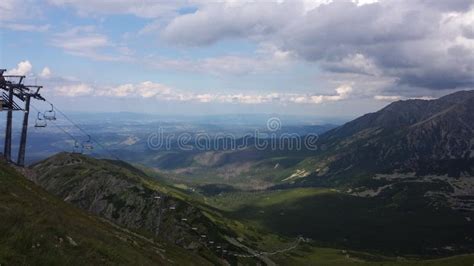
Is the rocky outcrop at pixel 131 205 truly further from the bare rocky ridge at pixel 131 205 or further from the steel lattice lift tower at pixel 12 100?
the steel lattice lift tower at pixel 12 100

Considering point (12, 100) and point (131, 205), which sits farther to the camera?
point (131, 205)

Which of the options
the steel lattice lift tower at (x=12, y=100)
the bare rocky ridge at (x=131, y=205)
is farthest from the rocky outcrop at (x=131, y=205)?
the steel lattice lift tower at (x=12, y=100)

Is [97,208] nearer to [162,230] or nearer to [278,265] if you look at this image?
[162,230]

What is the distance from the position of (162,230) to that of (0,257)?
152 m

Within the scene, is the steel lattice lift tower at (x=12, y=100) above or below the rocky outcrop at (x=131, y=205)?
above

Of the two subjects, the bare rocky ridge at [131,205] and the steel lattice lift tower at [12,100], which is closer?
the steel lattice lift tower at [12,100]

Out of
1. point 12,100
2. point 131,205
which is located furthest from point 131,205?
point 12,100

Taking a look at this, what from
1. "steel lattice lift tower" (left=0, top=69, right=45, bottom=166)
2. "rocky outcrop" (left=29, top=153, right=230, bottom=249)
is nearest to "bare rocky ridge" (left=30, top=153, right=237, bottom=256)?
"rocky outcrop" (left=29, top=153, right=230, bottom=249)

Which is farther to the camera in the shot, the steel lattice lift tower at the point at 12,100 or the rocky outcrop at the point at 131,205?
the rocky outcrop at the point at 131,205

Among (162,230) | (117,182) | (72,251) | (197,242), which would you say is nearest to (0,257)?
(72,251)

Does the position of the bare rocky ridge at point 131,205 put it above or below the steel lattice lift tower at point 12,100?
below

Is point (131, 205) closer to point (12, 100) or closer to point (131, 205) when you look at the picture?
point (131, 205)

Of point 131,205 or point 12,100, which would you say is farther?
point 131,205

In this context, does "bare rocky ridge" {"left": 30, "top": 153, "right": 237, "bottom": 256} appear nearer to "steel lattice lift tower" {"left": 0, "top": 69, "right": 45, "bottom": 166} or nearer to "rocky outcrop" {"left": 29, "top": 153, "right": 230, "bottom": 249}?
"rocky outcrop" {"left": 29, "top": 153, "right": 230, "bottom": 249}
